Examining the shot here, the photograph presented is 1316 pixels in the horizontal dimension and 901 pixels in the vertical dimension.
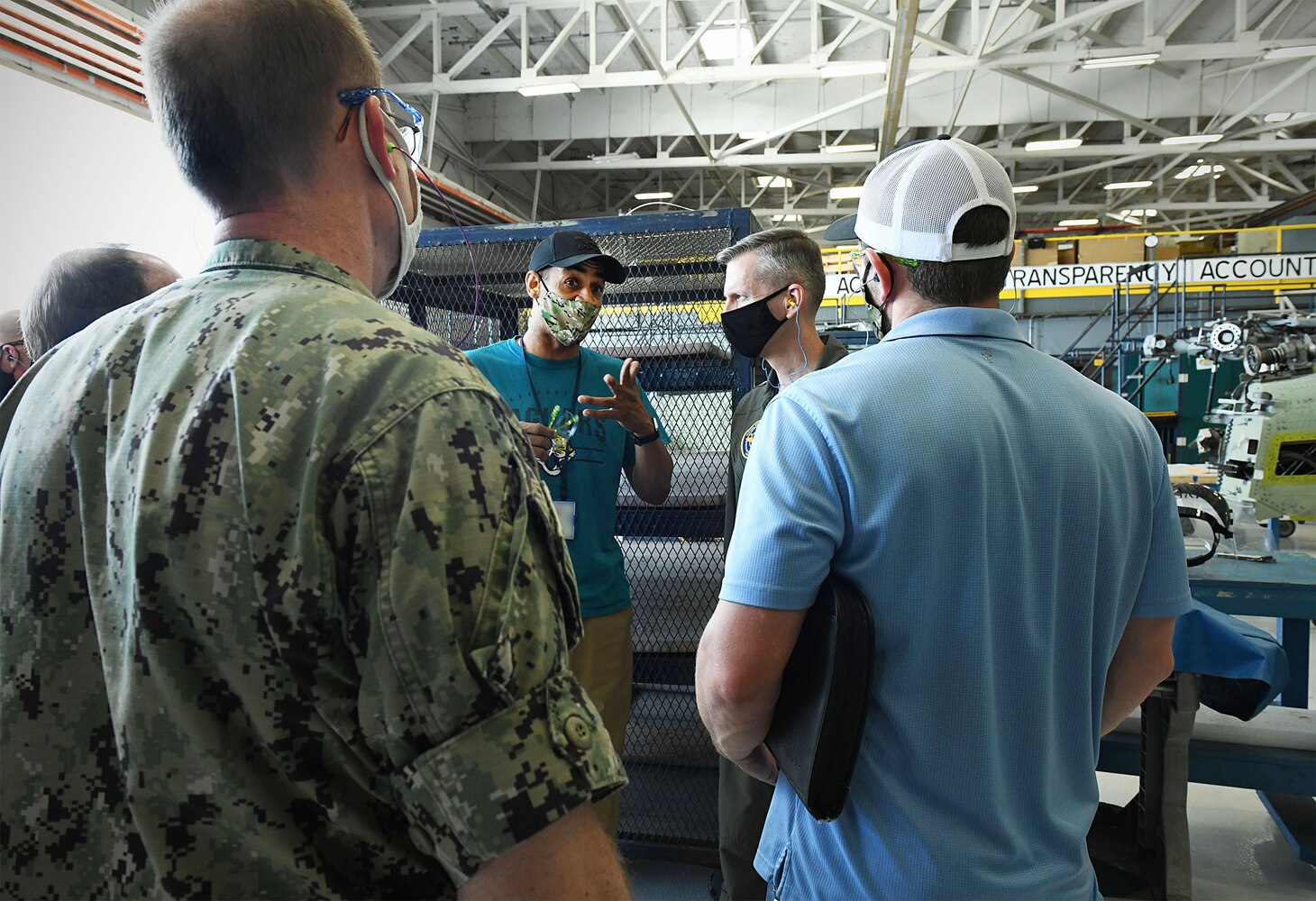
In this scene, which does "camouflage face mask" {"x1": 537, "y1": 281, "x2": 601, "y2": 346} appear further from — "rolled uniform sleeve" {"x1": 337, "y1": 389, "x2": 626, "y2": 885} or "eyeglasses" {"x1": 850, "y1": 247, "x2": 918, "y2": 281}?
"rolled uniform sleeve" {"x1": 337, "y1": 389, "x2": 626, "y2": 885}

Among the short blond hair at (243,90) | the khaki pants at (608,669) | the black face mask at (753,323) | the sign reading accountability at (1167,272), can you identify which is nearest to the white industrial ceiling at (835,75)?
the sign reading accountability at (1167,272)

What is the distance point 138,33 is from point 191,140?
15.8ft

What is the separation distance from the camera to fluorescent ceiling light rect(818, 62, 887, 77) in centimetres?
806

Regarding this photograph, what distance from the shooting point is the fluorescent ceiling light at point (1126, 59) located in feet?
27.2

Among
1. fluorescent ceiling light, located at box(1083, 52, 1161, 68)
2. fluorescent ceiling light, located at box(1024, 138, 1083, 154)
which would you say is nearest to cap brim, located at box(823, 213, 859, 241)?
fluorescent ceiling light, located at box(1083, 52, 1161, 68)

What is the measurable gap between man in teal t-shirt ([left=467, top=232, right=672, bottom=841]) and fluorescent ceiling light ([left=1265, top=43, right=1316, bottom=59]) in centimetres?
1014

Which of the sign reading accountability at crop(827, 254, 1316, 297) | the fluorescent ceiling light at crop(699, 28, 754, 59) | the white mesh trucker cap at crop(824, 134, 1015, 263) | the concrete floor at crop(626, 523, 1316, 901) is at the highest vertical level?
the fluorescent ceiling light at crop(699, 28, 754, 59)

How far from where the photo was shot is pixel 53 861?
0.73 m

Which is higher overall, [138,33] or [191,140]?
[138,33]

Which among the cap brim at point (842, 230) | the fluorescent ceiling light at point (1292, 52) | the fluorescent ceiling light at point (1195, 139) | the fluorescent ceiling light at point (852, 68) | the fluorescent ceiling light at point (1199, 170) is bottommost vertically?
the cap brim at point (842, 230)

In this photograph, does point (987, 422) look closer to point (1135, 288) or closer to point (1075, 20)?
point (1075, 20)

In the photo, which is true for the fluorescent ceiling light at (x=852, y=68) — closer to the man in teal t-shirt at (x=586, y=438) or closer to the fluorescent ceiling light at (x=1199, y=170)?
the man in teal t-shirt at (x=586, y=438)

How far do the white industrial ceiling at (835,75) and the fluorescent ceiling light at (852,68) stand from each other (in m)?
0.02

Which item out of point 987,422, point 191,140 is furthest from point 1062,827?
point 191,140
